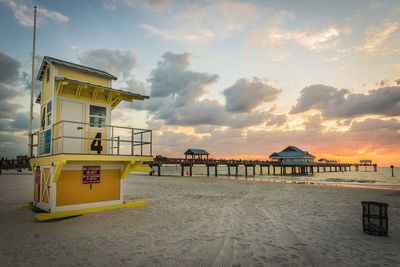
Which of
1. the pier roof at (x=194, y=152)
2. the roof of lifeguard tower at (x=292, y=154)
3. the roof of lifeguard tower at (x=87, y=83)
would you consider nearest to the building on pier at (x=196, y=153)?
the pier roof at (x=194, y=152)

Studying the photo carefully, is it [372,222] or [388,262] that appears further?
[372,222]

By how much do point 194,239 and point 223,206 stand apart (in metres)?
5.69

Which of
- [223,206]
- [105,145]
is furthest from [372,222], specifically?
[105,145]

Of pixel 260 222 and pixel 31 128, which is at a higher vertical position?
pixel 31 128

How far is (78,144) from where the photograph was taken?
34.9ft

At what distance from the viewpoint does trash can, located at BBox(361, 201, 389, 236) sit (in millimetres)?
7332

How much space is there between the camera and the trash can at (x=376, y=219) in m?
7.33

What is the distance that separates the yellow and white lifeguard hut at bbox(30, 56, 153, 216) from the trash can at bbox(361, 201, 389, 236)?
29.6 feet

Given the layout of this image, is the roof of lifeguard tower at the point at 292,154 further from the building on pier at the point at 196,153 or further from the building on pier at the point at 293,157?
the building on pier at the point at 196,153

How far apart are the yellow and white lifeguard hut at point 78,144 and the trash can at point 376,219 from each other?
9025mm

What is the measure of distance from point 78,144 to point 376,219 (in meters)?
12.2

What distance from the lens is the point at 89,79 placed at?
451 inches

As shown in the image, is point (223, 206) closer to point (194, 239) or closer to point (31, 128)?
point (194, 239)

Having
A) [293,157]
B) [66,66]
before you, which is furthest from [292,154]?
[66,66]
